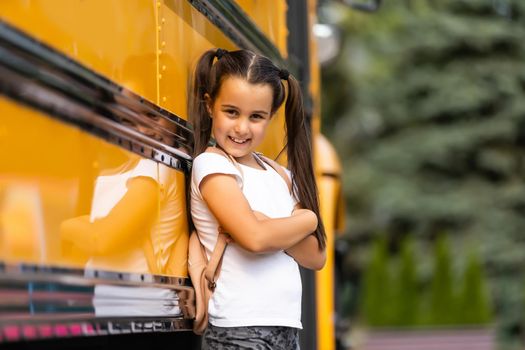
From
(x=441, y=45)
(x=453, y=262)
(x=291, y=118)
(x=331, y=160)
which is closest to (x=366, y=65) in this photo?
(x=441, y=45)

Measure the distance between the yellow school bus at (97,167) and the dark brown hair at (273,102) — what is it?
0.03 m

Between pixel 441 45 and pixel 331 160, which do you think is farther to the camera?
pixel 441 45

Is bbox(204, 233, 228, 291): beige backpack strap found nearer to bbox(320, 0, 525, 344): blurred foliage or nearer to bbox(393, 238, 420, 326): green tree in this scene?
bbox(393, 238, 420, 326): green tree

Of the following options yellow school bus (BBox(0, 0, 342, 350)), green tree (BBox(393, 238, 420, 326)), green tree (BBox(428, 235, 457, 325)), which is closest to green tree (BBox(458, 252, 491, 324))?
green tree (BBox(428, 235, 457, 325))

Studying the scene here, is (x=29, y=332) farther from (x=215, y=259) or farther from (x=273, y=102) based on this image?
(x=273, y=102)

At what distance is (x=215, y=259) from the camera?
7.57ft

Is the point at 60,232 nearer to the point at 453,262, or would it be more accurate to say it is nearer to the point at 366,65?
the point at 453,262

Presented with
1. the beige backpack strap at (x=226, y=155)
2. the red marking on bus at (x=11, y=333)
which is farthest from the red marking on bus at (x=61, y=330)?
the beige backpack strap at (x=226, y=155)

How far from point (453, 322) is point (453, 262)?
1321 millimetres

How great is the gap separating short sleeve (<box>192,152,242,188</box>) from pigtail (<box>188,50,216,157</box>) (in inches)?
3.6

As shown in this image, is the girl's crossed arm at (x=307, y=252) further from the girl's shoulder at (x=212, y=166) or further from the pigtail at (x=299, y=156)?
the girl's shoulder at (x=212, y=166)

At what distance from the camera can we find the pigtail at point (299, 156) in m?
2.49

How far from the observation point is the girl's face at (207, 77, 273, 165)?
7.62 feet

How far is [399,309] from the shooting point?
18.8 meters
